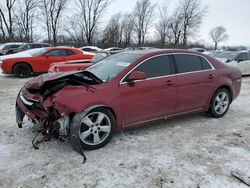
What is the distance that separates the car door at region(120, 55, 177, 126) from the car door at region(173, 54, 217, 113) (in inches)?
7.4

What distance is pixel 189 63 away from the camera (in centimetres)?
448

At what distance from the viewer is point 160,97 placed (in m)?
3.96

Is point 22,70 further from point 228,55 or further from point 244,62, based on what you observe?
point 244,62

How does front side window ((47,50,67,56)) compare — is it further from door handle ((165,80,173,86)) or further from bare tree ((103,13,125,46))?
bare tree ((103,13,125,46))

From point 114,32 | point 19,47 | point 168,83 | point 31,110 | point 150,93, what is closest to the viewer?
point 31,110

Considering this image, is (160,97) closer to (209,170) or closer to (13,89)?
(209,170)

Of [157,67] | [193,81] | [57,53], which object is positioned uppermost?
[57,53]

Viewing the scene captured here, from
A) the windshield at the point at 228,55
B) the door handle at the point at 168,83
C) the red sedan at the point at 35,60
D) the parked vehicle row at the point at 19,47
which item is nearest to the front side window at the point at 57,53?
the red sedan at the point at 35,60

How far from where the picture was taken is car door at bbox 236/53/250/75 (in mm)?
10961

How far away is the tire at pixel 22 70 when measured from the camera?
10.2m

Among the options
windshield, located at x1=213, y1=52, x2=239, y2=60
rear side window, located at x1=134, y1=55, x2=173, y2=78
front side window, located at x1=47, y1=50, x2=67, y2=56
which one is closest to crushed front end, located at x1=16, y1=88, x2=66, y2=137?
rear side window, located at x1=134, y1=55, x2=173, y2=78

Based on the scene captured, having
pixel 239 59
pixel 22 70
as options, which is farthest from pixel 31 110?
pixel 239 59

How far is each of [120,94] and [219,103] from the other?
2.53m

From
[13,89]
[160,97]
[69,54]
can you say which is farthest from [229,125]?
[69,54]
